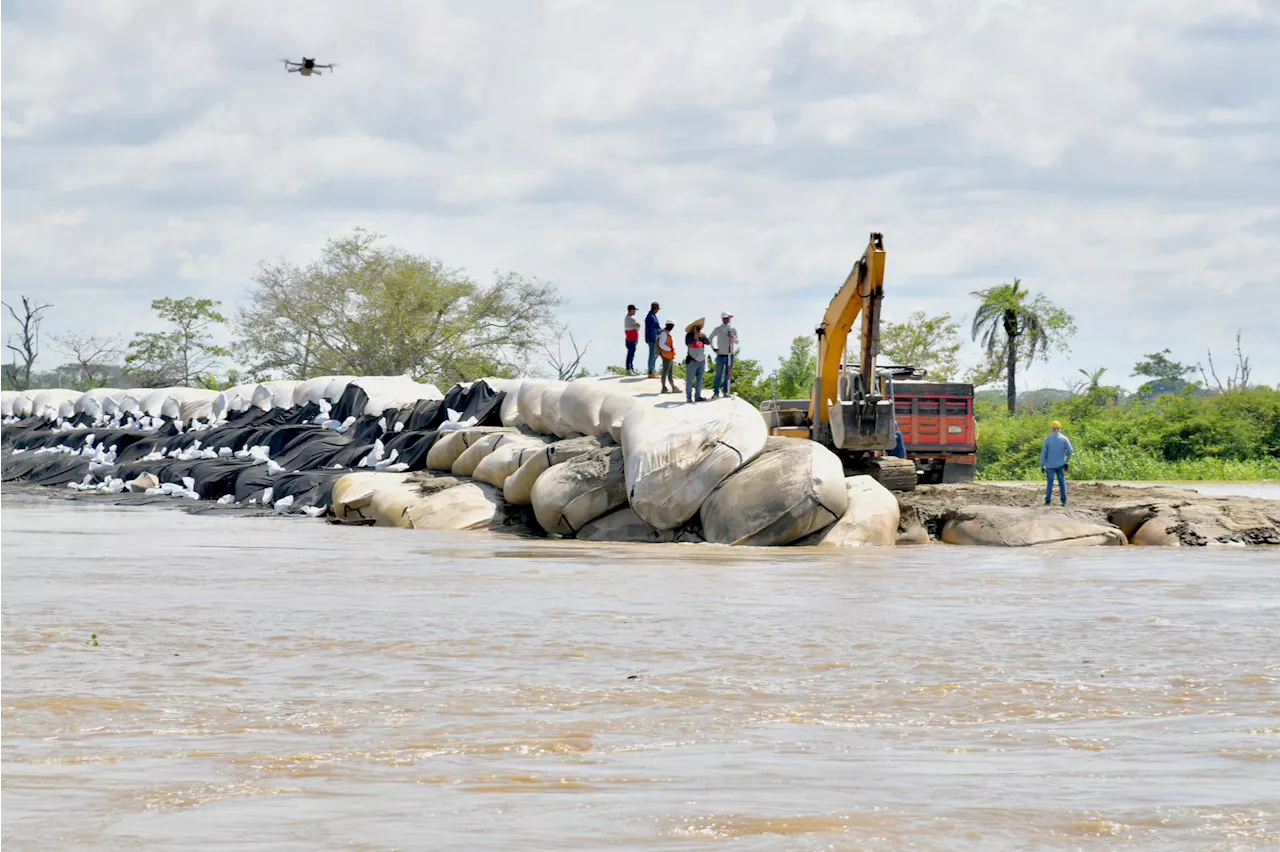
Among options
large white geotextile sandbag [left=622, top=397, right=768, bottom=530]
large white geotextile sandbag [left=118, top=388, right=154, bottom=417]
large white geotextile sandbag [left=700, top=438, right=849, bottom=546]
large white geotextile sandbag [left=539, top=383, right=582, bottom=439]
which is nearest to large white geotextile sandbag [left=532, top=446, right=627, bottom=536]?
large white geotextile sandbag [left=622, top=397, right=768, bottom=530]

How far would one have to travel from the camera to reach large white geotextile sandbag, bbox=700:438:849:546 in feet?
47.2

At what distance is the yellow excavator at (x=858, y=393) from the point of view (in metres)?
17.0

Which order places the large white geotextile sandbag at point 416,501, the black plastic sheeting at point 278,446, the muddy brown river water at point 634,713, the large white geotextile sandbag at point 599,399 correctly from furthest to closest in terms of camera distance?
the black plastic sheeting at point 278,446 < the large white geotextile sandbag at point 599,399 < the large white geotextile sandbag at point 416,501 < the muddy brown river water at point 634,713

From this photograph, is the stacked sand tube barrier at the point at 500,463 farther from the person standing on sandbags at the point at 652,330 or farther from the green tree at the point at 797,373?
the green tree at the point at 797,373

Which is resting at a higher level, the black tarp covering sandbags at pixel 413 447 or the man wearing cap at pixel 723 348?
the man wearing cap at pixel 723 348

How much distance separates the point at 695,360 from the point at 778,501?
315 cm

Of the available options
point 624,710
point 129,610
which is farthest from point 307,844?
point 129,610

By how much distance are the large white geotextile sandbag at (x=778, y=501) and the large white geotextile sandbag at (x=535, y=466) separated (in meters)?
2.49

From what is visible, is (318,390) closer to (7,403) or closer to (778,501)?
(778,501)

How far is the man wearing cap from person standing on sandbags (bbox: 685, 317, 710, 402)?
36 centimetres

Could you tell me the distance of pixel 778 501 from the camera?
47.3 ft

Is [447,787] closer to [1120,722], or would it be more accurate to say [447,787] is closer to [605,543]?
[1120,722]

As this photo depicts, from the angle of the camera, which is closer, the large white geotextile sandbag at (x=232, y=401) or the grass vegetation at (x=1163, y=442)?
the large white geotextile sandbag at (x=232, y=401)

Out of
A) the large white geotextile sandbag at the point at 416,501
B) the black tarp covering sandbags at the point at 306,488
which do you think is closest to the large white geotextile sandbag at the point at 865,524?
the large white geotextile sandbag at the point at 416,501
